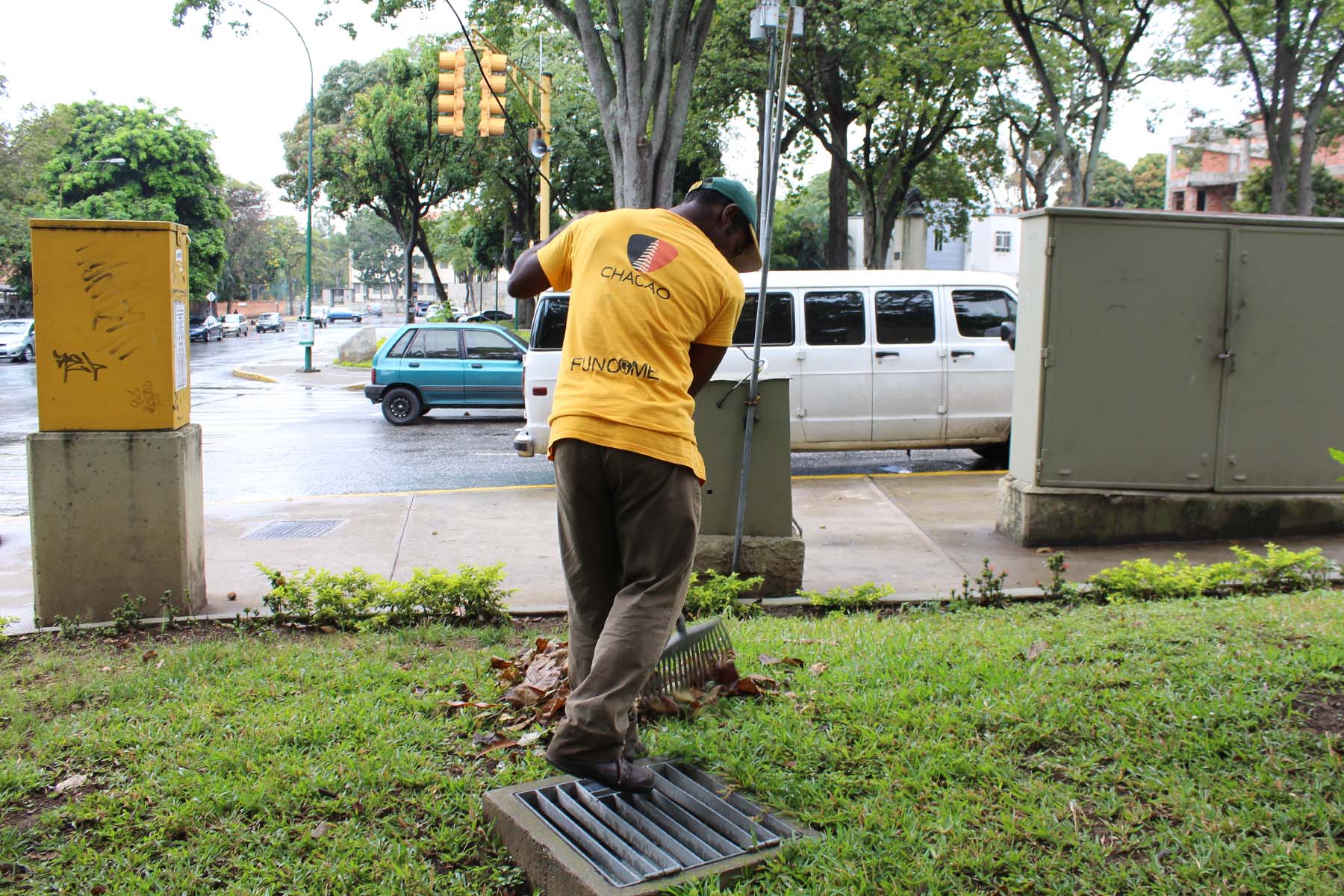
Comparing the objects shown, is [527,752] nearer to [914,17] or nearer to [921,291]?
[921,291]

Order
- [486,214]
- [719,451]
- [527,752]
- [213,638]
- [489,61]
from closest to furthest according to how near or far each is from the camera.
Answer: [527,752] < [213,638] < [719,451] < [489,61] < [486,214]

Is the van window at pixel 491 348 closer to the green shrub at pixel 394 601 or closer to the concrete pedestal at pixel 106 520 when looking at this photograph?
the concrete pedestal at pixel 106 520

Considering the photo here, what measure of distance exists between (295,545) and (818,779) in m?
5.05

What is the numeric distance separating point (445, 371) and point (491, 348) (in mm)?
739

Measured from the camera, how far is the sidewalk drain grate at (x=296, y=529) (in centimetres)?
764

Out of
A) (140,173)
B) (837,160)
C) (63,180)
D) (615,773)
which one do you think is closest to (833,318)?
(615,773)

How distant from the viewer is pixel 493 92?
15977mm

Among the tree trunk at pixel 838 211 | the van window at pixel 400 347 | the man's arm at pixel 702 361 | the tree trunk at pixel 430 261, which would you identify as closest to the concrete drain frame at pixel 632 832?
the man's arm at pixel 702 361

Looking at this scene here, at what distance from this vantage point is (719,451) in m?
5.77

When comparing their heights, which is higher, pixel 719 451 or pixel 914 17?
pixel 914 17

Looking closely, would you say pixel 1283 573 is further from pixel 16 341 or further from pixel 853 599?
pixel 16 341

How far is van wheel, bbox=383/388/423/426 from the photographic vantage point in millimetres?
15844

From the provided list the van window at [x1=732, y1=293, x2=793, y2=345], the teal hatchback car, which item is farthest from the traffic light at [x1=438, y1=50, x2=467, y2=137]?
the van window at [x1=732, y1=293, x2=793, y2=345]

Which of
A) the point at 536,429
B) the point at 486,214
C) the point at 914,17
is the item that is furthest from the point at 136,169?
the point at 536,429
